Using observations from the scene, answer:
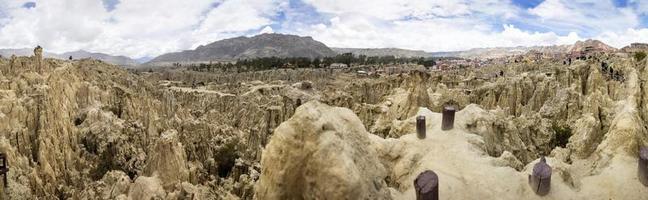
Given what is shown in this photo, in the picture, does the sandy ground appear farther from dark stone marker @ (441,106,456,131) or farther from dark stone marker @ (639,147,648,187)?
dark stone marker @ (441,106,456,131)

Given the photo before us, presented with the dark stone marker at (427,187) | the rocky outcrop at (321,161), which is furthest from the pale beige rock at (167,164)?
the dark stone marker at (427,187)

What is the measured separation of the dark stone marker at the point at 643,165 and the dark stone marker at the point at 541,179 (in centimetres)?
186

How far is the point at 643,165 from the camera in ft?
37.6

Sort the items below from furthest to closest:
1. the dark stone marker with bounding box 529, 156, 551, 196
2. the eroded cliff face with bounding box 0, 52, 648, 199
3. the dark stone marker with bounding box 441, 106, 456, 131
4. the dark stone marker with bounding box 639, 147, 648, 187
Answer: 1. the dark stone marker with bounding box 441, 106, 456, 131
2. the dark stone marker with bounding box 529, 156, 551, 196
3. the dark stone marker with bounding box 639, 147, 648, 187
4. the eroded cliff face with bounding box 0, 52, 648, 199

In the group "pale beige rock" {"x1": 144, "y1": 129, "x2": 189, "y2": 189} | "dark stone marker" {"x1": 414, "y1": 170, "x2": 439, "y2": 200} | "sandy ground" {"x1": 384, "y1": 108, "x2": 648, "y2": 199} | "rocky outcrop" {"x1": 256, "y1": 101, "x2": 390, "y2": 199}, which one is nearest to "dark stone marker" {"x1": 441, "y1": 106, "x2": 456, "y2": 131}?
"sandy ground" {"x1": 384, "y1": 108, "x2": 648, "y2": 199}

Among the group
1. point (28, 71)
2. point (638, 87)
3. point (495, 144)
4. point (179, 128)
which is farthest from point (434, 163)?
point (28, 71)

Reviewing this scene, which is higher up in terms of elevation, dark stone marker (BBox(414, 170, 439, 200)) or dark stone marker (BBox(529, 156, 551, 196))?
dark stone marker (BBox(414, 170, 439, 200))

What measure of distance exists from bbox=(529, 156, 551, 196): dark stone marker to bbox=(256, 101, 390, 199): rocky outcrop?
21.4 feet

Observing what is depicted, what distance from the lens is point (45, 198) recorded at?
67.5 feet

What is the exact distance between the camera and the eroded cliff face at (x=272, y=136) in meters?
6.47

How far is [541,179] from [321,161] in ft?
25.0

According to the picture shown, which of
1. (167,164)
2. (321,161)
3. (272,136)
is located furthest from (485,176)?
(167,164)

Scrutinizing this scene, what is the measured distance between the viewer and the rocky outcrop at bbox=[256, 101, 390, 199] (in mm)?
5668

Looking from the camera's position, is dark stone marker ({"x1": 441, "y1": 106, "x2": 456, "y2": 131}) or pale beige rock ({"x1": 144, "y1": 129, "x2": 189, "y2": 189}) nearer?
dark stone marker ({"x1": 441, "y1": 106, "x2": 456, "y2": 131})
